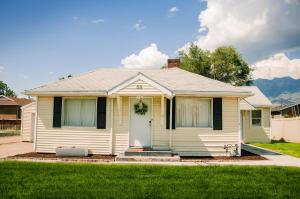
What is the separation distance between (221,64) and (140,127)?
120 ft

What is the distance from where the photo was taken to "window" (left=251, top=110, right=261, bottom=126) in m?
23.1

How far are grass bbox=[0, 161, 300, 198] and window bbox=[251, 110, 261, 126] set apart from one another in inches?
520

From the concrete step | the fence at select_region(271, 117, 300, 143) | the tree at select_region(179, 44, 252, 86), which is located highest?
the tree at select_region(179, 44, 252, 86)

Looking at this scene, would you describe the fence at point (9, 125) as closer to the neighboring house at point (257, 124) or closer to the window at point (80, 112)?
the window at point (80, 112)

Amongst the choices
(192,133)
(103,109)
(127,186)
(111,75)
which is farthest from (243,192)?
(111,75)

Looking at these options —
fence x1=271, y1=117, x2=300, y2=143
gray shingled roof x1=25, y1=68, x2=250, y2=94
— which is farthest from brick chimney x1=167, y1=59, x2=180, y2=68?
fence x1=271, y1=117, x2=300, y2=143

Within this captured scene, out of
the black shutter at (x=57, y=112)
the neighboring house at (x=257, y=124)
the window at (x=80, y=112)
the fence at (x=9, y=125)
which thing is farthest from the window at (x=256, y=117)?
the fence at (x=9, y=125)

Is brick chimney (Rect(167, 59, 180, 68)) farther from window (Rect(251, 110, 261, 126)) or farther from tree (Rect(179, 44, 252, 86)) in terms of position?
tree (Rect(179, 44, 252, 86))

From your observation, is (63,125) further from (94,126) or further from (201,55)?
(201,55)

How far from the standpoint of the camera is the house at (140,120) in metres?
14.3

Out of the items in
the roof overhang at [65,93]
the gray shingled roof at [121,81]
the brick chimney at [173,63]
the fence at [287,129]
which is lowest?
the fence at [287,129]

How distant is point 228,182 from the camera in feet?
26.7

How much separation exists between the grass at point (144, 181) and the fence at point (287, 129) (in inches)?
577

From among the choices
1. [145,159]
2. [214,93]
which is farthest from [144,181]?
[214,93]
